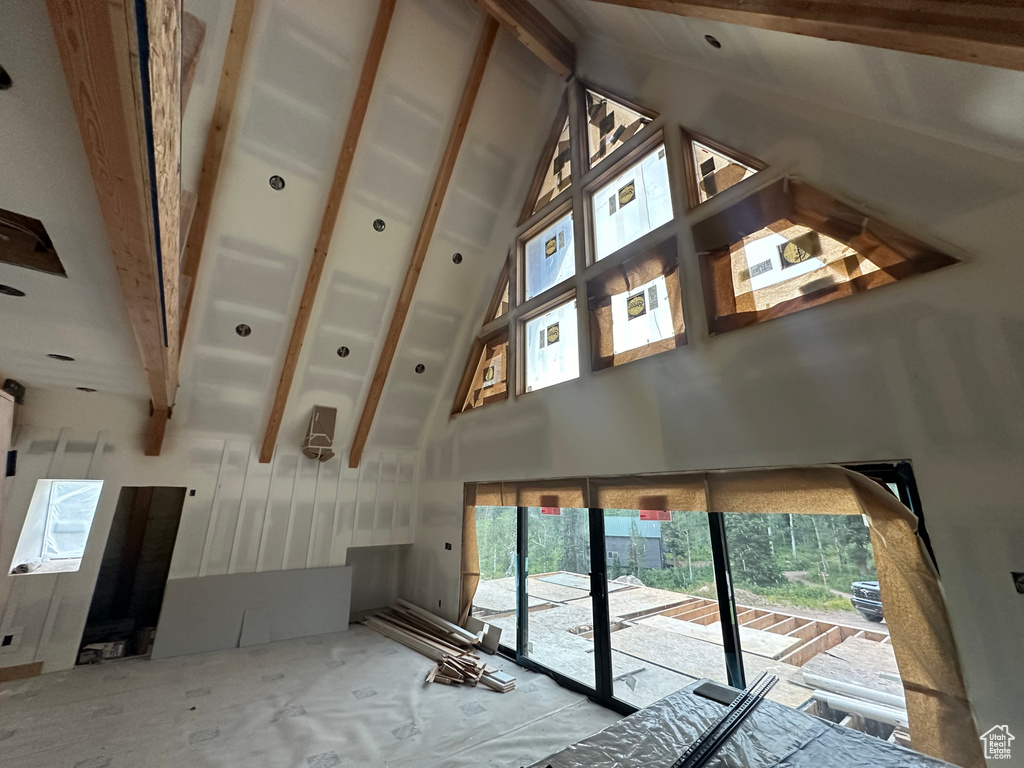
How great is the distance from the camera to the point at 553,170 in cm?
580

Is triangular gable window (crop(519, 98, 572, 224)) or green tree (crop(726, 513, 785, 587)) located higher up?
triangular gable window (crop(519, 98, 572, 224))

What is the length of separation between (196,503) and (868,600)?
707 centimetres

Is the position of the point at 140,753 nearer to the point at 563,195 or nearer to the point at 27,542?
the point at 27,542

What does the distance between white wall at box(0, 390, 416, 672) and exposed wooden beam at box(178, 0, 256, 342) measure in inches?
79.9

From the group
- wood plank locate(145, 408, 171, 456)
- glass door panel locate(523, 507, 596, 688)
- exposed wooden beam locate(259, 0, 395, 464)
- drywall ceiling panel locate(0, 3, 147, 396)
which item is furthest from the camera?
wood plank locate(145, 408, 171, 456)

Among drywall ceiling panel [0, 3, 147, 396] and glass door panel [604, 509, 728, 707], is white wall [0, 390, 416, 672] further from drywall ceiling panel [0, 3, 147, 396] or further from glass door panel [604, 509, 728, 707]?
glass door panel [604, 509, 728, 707]

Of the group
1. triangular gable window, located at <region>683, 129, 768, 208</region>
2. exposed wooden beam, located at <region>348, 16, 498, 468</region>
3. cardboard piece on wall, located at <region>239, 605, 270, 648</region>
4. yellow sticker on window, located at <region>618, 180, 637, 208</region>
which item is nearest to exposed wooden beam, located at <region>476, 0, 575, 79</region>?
exposed wooden beam, located at <region>348, 16, 498, 468</region>

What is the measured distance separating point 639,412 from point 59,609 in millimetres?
6775

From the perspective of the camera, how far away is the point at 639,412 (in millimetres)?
3920

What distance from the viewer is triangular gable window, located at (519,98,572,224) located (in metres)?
5.61

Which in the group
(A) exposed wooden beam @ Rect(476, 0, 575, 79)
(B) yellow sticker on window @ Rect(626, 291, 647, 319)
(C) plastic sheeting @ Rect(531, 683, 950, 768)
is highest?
(A) exposed wooden beam @ Rect(476, 0, 575, 79)

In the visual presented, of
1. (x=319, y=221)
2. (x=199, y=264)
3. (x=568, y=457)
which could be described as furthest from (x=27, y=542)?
(x=568, y=457)

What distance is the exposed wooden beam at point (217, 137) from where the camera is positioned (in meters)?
3.80

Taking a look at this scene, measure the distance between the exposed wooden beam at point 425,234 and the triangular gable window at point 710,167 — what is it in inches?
98.6
